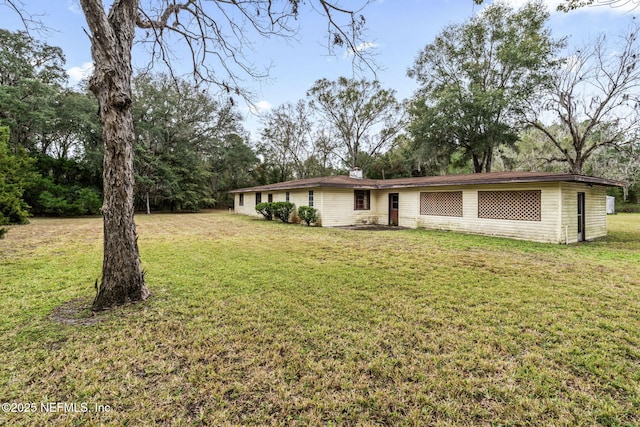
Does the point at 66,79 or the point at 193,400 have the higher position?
the point at 66,79

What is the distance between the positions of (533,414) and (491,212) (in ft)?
31.9

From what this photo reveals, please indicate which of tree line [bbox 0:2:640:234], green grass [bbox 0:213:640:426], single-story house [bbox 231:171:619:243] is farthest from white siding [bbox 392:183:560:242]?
tree line [bbox 0:2:640:234]

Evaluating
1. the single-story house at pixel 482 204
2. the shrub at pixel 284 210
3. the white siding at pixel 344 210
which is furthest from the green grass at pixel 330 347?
the shrub at pixel 284 210

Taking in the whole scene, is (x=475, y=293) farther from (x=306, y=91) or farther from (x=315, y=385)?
(x=306, y=91)

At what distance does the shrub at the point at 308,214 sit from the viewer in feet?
44.9

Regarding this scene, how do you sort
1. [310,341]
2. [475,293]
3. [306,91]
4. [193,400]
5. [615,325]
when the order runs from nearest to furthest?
1. [193,400]
2. [310,341]
3. [615,325]
4. [475,293]
5. [306,91]

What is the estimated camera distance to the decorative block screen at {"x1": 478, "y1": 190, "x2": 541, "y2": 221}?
9.27 meters

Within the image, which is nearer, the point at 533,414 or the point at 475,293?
the point at 533,414

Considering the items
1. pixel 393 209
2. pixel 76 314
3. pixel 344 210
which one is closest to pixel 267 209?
pixel 344 210

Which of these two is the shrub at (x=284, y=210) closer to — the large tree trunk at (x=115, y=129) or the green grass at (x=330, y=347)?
the green grass at (x=330, y=347)

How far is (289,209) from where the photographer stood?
611 inches

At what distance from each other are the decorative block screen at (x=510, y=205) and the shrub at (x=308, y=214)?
22.7 feet

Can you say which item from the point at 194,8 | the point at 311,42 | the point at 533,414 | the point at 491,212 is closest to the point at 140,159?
the point at 194,8

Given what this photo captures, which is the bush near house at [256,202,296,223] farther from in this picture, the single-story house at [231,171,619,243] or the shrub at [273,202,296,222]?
the single-story house at [231,171,619,243]
